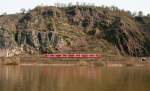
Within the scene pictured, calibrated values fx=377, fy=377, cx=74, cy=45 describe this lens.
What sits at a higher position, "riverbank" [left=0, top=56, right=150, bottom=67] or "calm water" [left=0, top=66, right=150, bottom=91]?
"calm water" [left=0, top=66, right=150, bottom=91]

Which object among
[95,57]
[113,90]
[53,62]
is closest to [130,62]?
[95,57]

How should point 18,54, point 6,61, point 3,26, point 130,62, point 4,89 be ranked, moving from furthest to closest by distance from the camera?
point 3,26
point 18,54
point 130,62
point 6,61
point 4,89

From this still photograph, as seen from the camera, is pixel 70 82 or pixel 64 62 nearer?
pixel 70 82

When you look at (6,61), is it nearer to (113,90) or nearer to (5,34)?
(5,34)

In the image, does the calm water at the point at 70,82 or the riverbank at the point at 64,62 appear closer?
the calm water at the point at 70,82

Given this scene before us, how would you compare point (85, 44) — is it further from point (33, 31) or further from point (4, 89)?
point (4, 89)

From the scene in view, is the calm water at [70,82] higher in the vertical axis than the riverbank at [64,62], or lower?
higher

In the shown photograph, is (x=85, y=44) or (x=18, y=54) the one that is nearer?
(x=18, y=54)

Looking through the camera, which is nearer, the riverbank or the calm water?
the calm water

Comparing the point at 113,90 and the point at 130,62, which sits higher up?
the point at 113,90

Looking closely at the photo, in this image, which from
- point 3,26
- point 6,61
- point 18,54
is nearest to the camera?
point 6,61

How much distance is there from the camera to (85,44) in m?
198

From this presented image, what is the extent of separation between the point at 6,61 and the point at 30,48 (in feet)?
147

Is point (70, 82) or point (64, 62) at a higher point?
point (70, 82)
